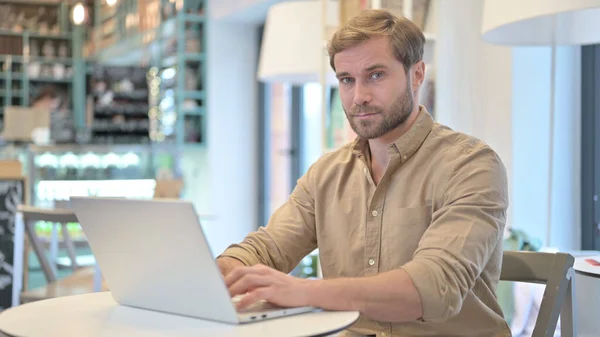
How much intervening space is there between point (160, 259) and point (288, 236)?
56 centimetres

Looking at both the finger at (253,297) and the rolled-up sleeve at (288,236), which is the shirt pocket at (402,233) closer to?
the rolled-up sleeve at (288,236)

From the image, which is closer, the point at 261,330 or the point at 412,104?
the point at 261,330

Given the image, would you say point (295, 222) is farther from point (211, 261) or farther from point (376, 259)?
point (211, 261)

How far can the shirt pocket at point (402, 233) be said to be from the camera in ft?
5.34

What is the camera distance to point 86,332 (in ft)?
4.04

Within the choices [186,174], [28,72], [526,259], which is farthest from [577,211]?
[28,72]

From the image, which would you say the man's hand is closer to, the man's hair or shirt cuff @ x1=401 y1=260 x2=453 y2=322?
shirt cuff @ x1=401 y1=260 x2=453 y2=322

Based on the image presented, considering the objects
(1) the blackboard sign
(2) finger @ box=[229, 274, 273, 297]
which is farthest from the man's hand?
(1) the blackboard sign

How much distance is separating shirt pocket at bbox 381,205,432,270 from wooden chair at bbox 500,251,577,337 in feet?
0.87

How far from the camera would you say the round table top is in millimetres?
1802

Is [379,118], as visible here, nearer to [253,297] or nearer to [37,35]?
[253,297]

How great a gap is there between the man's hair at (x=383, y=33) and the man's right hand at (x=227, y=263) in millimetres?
484

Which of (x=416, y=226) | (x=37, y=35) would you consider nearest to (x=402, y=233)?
(x=416, y=226)

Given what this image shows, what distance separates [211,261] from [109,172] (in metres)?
7.60
